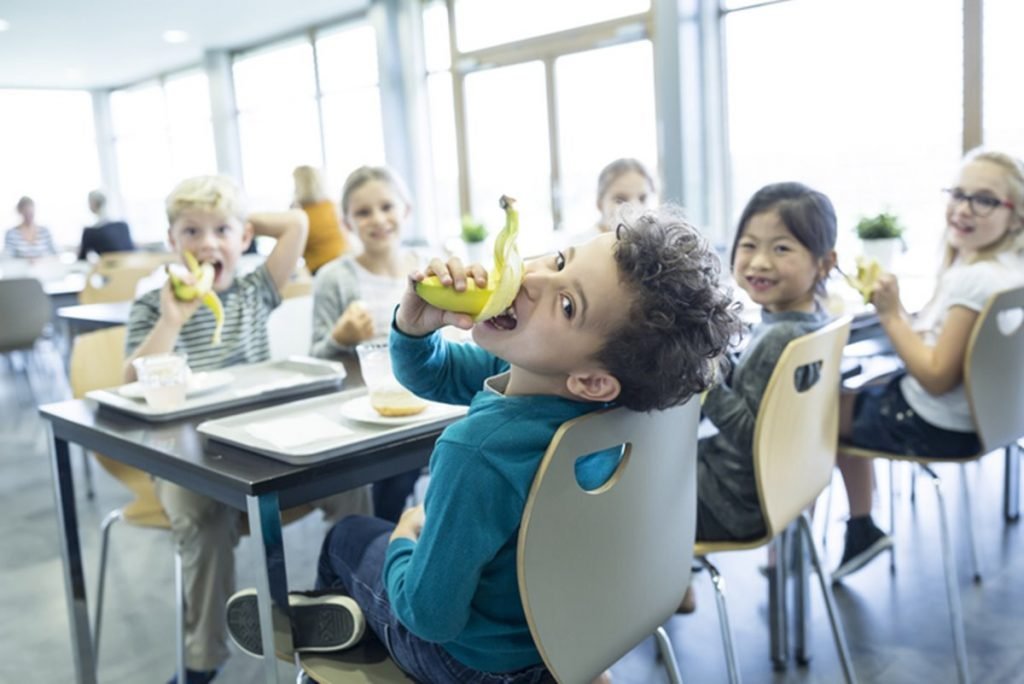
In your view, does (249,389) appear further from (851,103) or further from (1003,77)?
(851,103)

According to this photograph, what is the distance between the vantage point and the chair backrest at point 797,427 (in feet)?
4.53

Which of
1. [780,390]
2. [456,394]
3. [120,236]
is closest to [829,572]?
[780,390]

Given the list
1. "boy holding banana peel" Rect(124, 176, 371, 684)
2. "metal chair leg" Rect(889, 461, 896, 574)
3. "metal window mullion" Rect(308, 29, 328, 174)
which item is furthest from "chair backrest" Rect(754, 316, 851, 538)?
"metal window mullion" Rect(308, 29, 328, 174)

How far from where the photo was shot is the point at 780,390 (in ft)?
4.50

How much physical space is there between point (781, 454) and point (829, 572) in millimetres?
1003

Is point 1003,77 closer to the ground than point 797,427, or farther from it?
farther from it

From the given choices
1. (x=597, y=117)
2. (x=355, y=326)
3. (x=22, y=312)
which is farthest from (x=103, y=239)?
(x=355, y=326)

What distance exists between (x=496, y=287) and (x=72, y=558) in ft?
3.88

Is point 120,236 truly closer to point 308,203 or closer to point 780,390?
point 308,203

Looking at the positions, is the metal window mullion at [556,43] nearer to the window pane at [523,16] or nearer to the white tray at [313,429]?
the window pane at [523,16]

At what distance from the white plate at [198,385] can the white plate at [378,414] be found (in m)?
0.30

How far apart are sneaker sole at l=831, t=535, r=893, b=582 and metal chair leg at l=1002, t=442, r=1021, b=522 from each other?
27.8 inches

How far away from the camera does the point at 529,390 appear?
3.41 ft

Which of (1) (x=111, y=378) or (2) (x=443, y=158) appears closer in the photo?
(1) (x=111, y=378)
